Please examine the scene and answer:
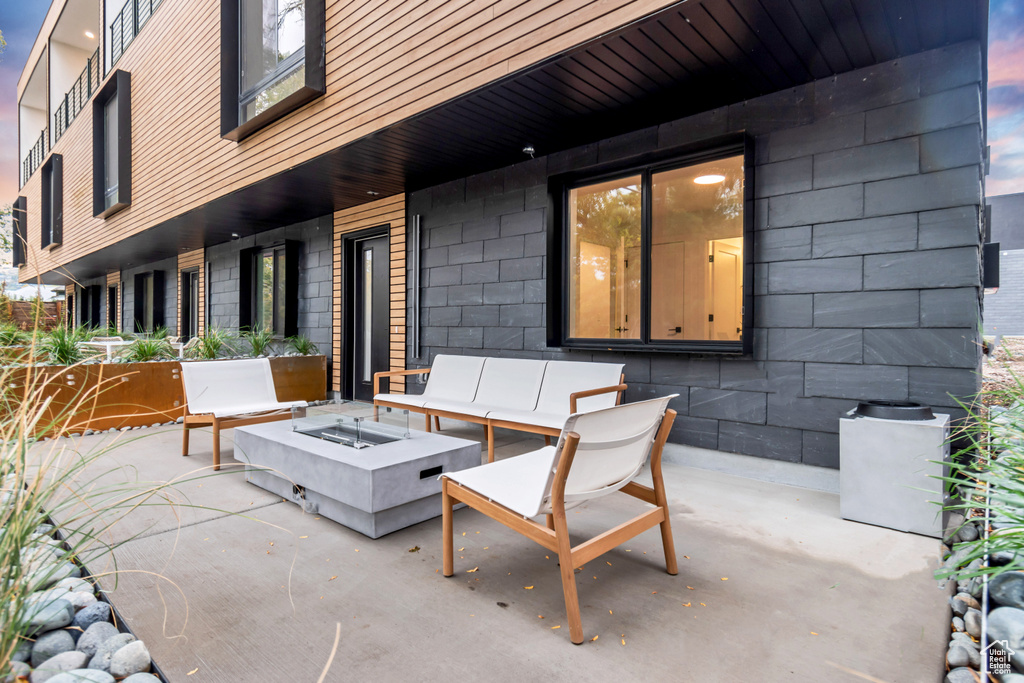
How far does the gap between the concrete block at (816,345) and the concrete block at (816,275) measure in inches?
11.4

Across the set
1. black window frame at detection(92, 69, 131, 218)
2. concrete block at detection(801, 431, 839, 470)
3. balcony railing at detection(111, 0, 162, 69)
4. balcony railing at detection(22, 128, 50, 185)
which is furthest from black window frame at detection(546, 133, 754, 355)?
balcony railing at detection(22, 128, 50, 185)

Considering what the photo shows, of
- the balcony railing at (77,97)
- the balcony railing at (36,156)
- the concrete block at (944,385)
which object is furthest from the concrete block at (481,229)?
the balcony railing at (36,156)

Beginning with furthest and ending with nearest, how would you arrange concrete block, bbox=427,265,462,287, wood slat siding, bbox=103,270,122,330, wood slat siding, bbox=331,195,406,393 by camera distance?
wood slat siding, bbox=103,270,122,330 < wood slat siding, bbox=331,195,406,393 < concrete block, bbox=427,265,462,287

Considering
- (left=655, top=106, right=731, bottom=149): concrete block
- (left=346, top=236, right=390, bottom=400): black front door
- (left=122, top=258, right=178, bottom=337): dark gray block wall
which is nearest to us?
(left=655, top=106, right=731, bottom=149): concrete block

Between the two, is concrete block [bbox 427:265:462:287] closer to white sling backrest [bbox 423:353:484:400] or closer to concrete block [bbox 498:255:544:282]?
concrete block [bbox 498:255:544:282]

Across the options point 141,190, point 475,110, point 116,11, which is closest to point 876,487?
point 475,110

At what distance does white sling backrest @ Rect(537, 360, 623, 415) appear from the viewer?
4.10 metres

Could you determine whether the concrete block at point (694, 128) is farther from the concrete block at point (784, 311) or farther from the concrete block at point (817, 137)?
Result: the concrete block at point (784, 311)

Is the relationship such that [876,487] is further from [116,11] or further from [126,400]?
[116,11]

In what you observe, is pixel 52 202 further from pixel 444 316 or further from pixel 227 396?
pixel 444 316

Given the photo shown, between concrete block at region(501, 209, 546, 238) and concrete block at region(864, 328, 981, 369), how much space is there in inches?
114

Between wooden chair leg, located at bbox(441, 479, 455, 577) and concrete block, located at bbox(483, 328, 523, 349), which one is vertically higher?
concrete block, located at bbox(483, 328, 523, 349)

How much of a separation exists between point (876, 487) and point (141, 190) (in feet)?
33.6

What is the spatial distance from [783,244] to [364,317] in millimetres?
5552
